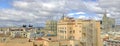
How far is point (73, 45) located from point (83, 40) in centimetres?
346

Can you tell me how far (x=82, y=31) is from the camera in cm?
3356

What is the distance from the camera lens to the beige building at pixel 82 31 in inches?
1232

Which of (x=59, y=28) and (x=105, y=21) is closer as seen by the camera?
(x=59, y=28)

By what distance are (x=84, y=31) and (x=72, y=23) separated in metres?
4.74

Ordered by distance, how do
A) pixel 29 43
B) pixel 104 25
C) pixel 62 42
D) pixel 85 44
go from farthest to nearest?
1. pixel 104 25
2. pixel 85 44
3. pixel 62 42
4. pixel 29 43

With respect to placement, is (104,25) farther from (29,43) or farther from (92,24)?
(29,43)

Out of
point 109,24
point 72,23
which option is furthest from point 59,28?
point 109,24

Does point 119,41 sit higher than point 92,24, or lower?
lower

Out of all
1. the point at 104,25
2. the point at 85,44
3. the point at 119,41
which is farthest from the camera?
the point at 104,25

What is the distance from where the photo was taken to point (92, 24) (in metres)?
32.0

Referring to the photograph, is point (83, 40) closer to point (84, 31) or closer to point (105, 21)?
point (84, 31)

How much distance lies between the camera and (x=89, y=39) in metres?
30.8

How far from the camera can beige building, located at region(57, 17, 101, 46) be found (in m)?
31.3


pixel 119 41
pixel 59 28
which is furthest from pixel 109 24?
pixel 59 28
